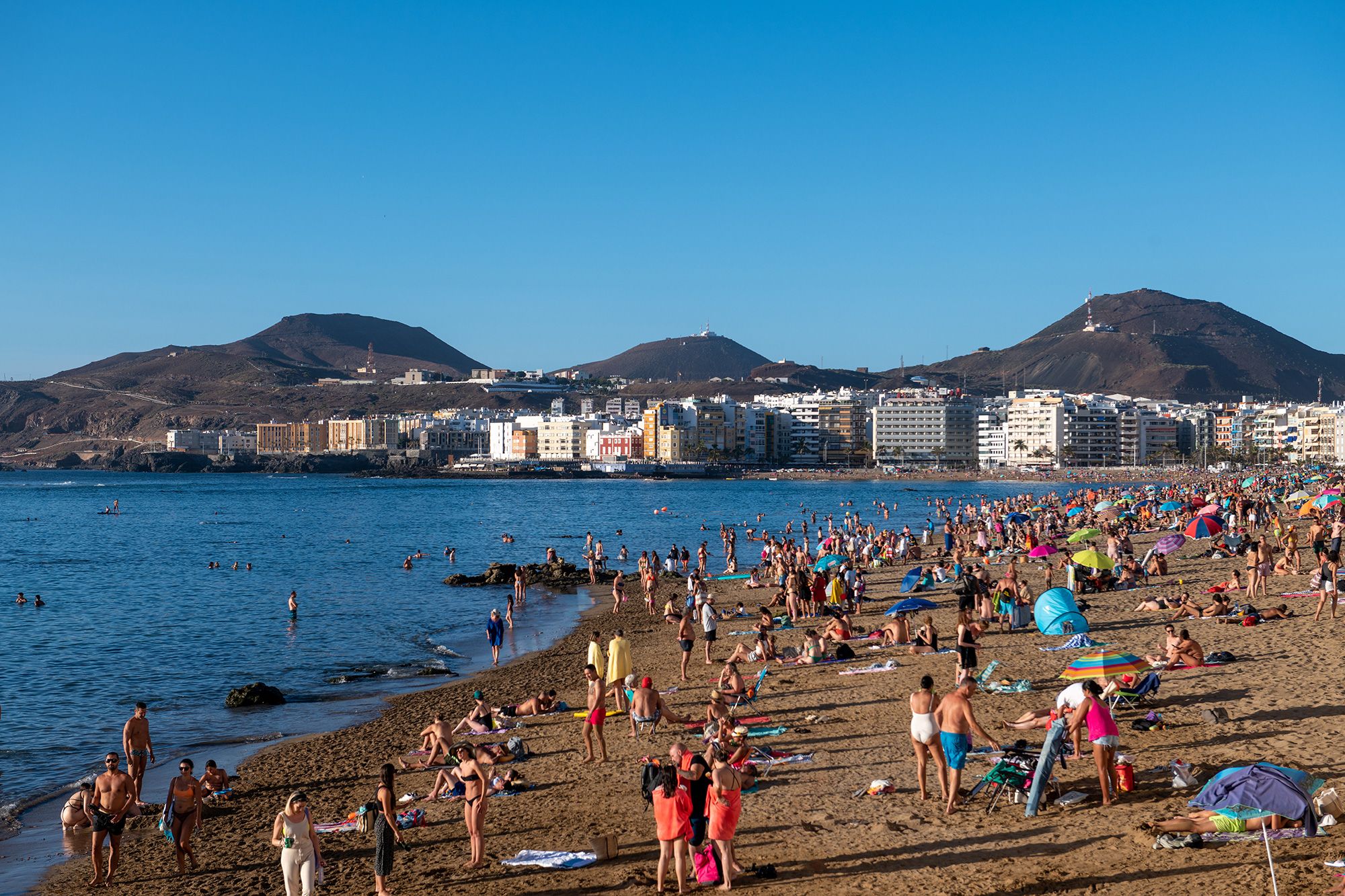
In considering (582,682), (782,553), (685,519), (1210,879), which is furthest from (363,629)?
(685,519)

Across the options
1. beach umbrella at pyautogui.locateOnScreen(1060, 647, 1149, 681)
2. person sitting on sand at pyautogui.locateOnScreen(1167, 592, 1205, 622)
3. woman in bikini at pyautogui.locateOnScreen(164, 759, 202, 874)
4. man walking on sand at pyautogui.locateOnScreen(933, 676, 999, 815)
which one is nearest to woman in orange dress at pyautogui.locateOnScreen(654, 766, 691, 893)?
man walking on sand at pyautogui.locateOnScreen(933, 676, 999, 815)

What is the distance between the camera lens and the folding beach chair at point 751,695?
521 inches

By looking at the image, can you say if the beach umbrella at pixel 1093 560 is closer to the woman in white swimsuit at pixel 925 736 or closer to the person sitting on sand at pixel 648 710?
the person sitting on sand at pixel 648 710

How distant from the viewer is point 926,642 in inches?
629

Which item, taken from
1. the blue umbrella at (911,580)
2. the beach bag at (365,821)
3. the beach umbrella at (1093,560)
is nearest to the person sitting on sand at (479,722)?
the beach bag at (365,821)

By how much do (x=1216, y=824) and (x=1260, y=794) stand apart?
39.1 inches

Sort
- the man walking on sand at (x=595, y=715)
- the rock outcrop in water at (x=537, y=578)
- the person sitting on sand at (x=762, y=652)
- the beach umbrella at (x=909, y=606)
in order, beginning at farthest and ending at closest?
the rock outcrop in water at (x=537, y=578) < the beach umbrella at (x=909, y=606) < the person sitting on sand at (x=762, y=652) < the man walking on sand at (x=595, y=715)

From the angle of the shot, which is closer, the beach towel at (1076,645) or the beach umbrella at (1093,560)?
the beach towel at (1076,645)

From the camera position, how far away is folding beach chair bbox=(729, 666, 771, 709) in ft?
43.4

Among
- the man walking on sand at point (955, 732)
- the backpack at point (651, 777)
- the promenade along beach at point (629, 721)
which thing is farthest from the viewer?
the man walking on sand at point (955, 732)

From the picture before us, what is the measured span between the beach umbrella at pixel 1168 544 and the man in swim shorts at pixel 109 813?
18870 mm

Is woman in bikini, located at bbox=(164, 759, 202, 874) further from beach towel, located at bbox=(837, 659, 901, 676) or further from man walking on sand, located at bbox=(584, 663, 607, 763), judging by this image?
beach towel, located at bbox=(837, 659, 901, 676)

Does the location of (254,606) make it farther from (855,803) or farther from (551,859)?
(855,803)

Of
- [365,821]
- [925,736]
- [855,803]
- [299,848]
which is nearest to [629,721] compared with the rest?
[365,821]
